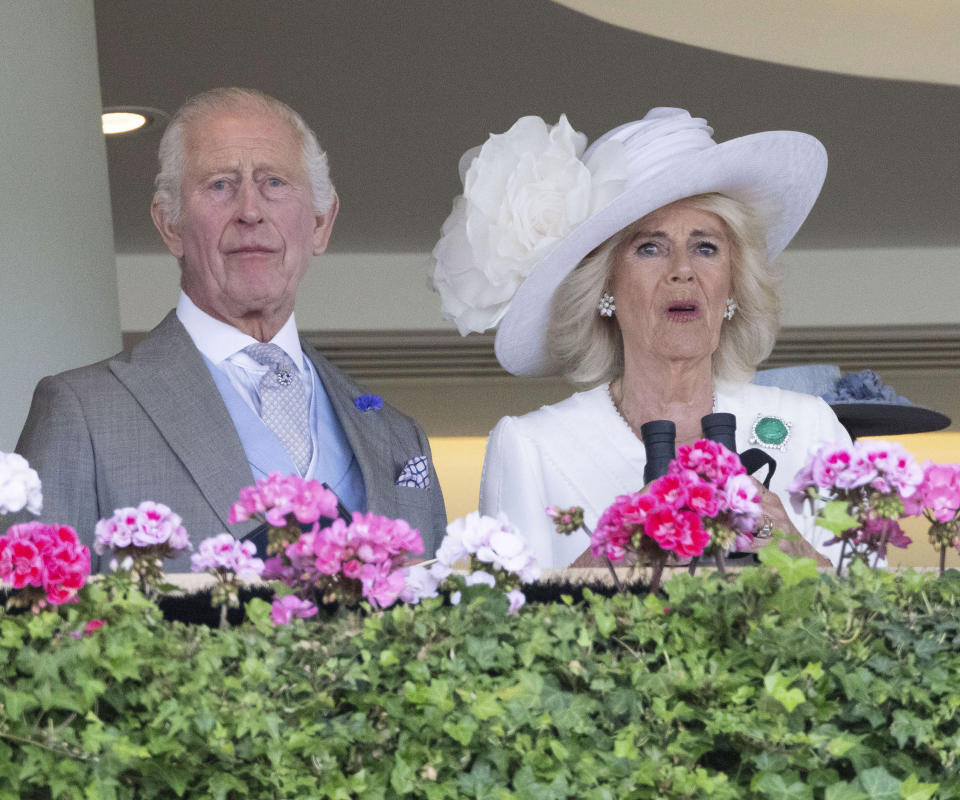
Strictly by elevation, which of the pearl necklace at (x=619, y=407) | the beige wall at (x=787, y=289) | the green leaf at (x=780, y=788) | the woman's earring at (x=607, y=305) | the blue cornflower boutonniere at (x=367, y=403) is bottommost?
the green leaf at (x=780, y=788)

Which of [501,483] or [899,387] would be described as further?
[899,387]

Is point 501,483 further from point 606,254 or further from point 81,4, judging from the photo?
point 81,4

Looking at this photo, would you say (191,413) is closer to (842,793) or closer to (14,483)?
(14,483)

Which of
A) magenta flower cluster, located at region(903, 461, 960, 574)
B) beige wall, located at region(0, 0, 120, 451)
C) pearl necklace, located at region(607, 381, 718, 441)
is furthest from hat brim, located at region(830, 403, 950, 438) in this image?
magenta flower cluster, located at region(903, 461, 960, 574)

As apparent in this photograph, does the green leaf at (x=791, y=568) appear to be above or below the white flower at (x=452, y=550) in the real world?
below

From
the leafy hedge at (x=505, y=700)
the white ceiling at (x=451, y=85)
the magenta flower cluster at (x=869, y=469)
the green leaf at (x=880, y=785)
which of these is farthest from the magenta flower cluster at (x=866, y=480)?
the white ceiling at (x=451, y=85)

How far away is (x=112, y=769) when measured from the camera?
0.94 m

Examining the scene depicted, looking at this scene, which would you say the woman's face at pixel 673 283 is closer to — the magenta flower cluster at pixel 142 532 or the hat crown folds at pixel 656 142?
the hat crown folds at pixel 656 142

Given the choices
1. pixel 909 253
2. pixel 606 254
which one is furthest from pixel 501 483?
pixel 909 253

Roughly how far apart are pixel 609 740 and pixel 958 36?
15.9 ft

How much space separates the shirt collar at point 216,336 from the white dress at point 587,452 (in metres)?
0.34

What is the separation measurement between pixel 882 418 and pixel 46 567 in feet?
7.56

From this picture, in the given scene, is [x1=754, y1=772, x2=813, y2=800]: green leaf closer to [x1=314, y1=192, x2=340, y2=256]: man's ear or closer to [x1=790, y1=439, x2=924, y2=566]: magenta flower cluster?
[x1=790, y1=439, x2=924, y2=566]: magenta flower cluster

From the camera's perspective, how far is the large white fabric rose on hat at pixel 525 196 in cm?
208
